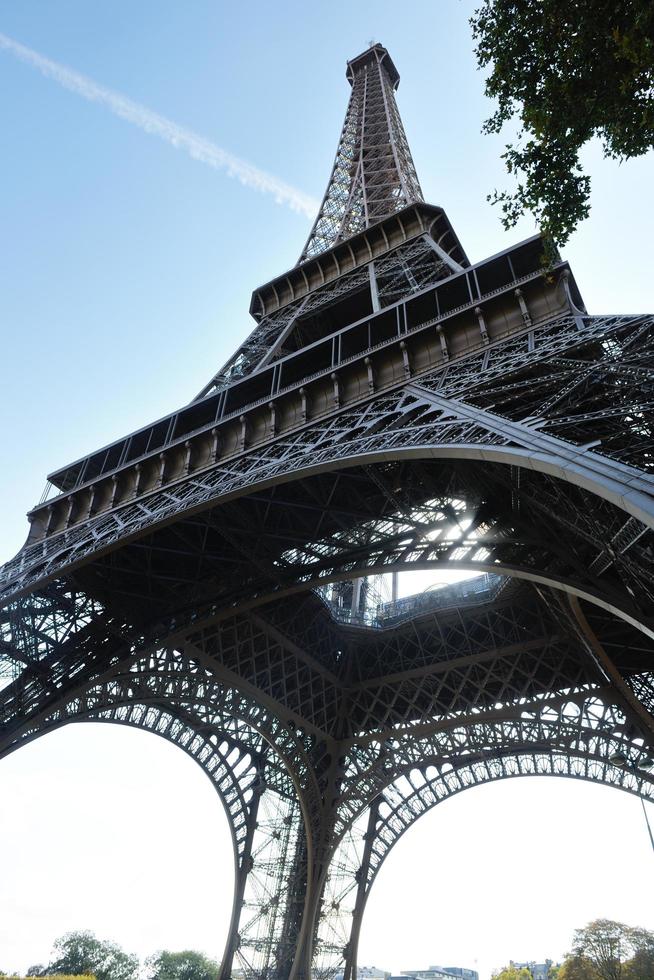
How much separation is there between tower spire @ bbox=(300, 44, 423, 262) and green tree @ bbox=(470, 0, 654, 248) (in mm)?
22826

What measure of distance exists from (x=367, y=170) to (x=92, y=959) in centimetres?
6143

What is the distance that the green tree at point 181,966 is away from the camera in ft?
194

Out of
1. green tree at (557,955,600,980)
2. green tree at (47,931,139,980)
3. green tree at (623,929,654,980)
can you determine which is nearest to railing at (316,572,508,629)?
green tree at (623,929,654,980)

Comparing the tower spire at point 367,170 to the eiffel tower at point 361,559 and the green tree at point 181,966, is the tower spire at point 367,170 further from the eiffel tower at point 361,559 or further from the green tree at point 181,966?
the green tree at point 181,966

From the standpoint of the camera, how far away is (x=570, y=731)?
25344 mm

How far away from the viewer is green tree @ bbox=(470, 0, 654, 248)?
346 inches

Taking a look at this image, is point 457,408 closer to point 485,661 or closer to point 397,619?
point 485,661

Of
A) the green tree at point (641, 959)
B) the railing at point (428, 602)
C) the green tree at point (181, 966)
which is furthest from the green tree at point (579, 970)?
the green tree at point (181, 966)

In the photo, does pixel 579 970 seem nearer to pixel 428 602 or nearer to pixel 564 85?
pixel 428 602

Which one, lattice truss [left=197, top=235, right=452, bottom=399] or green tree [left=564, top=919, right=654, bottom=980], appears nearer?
lattice truss [left=197, top=235, right=452, bottom=399]

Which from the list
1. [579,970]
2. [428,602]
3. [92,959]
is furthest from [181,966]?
[428,602]

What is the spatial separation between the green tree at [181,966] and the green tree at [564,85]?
6684 centimetres

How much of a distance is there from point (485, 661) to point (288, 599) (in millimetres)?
8014

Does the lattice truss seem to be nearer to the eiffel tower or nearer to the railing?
the eiffel tower
